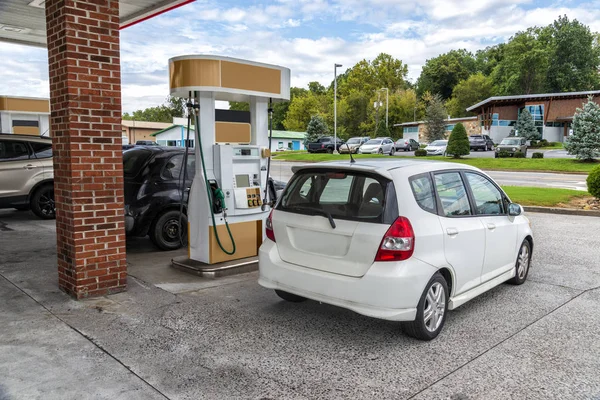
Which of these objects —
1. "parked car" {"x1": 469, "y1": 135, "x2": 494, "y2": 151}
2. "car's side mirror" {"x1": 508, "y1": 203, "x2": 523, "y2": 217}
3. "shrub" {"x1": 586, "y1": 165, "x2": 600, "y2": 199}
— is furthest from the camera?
"parked car" {"x1": 469, "y1": 135, "x2": 494, "y2": 151}

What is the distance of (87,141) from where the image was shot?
490 cm

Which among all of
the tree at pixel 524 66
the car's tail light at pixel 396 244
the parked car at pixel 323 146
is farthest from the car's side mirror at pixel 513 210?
the tree at pixel 524 66

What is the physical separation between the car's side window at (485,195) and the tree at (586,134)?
Result: 26.6m

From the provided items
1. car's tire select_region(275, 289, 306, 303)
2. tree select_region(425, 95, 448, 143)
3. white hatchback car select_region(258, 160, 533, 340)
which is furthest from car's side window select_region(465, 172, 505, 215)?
tree select_region(425, 95, 448, 143)

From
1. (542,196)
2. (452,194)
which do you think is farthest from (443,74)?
(452,194)

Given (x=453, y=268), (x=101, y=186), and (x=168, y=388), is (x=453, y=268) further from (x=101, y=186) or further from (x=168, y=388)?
(x=101, y=186)

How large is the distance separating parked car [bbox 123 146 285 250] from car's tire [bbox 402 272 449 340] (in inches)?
144

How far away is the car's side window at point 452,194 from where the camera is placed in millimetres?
4422

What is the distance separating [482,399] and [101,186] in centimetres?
412

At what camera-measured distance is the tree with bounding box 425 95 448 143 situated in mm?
53094

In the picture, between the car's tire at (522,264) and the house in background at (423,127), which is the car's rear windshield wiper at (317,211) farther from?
the house in background at (423,127)

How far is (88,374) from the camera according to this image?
3432mm

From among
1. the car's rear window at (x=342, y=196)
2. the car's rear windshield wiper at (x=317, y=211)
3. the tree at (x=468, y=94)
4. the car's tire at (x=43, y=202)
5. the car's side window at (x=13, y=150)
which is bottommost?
the car's tire at (x=43, y=202)

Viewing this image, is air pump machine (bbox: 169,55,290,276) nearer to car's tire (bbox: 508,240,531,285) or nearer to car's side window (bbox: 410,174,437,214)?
car's side window (bbox: 410,174,437,214)
